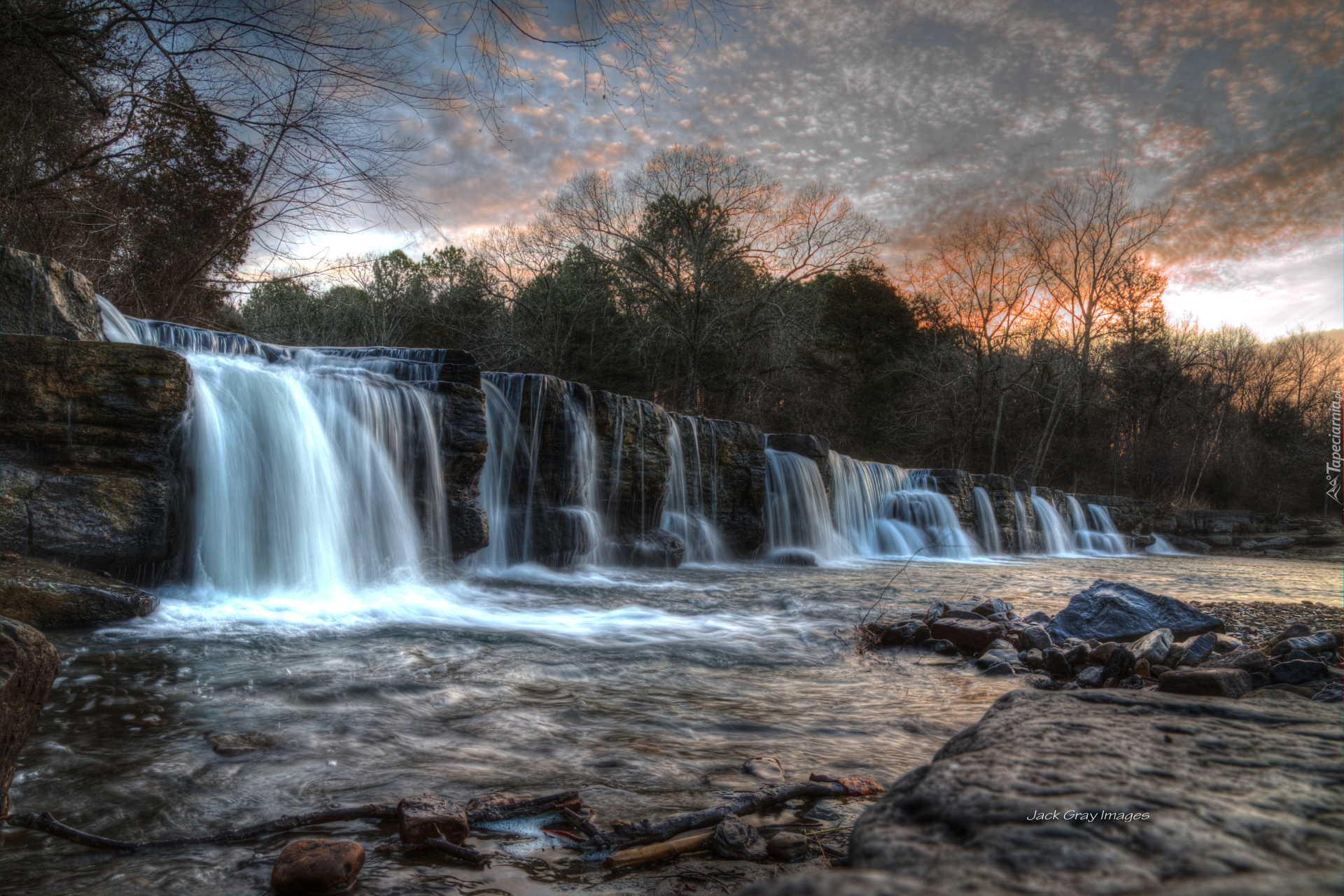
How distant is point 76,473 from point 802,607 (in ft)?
22.7

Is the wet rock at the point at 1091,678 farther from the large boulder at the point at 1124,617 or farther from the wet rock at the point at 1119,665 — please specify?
the large boulder at the point at 1124,617

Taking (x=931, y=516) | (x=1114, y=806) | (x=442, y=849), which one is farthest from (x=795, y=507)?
(x=1114, y=806)

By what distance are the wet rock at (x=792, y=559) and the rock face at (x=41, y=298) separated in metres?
11.2

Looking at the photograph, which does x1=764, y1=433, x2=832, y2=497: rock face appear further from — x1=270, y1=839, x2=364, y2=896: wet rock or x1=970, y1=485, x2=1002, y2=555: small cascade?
x1=270, y1=839, x2=364, y2=896: wet rock

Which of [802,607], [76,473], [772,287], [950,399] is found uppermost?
[772,287]

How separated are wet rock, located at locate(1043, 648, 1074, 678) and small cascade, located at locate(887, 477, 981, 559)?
45.8 feet

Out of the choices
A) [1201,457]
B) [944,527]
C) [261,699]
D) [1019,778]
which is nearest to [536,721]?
[261,699]

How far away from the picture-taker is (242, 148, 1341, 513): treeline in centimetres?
2242

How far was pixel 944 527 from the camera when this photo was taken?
1820 cm

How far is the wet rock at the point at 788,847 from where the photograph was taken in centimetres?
185

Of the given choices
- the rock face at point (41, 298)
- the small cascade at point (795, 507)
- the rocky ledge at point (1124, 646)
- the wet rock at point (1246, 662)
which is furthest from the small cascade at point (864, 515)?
the rock face at point (41, 298)

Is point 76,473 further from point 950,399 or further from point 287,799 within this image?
point 950,399

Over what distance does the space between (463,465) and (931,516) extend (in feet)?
45.6

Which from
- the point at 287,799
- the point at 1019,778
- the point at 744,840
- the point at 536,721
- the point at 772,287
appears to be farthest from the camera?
the point at 772,287
